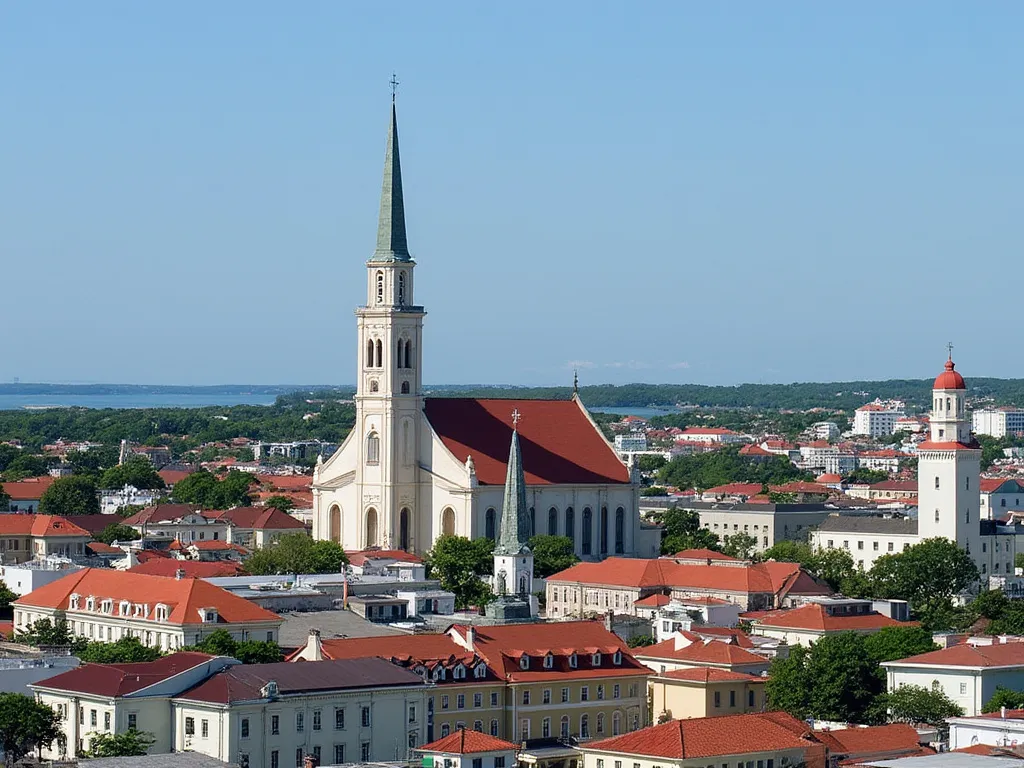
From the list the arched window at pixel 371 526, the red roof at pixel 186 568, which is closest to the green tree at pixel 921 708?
the red roof at pixel 186 568

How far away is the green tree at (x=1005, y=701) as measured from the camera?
226 feet

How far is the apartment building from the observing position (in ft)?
245

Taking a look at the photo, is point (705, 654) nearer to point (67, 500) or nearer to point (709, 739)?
point (709, 739)

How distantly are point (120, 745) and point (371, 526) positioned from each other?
58.2 meters

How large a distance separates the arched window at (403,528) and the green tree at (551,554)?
639cm

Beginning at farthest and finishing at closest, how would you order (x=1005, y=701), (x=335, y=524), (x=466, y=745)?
(x=335, y=524) < (x=1005, y=701) < (x=466, y=745)

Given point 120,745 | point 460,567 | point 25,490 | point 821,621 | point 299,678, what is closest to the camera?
point 120,745

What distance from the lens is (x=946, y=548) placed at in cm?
10844

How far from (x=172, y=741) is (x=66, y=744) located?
293 centimetres

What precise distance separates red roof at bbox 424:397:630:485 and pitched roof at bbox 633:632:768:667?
39.1 metres

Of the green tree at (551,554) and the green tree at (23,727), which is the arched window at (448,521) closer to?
the green tree at (551,554)

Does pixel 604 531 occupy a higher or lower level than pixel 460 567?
higher

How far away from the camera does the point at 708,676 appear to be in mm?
69250

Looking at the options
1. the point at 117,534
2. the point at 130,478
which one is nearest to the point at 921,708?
the point at 117,534
